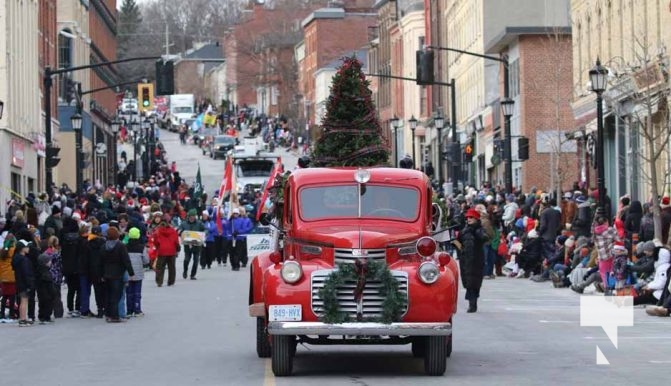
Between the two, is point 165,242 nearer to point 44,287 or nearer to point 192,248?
point 192,248

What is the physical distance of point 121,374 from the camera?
19344 mm

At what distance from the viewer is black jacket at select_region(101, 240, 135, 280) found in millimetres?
28609

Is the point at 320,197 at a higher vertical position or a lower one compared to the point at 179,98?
lower

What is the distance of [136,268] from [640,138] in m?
21.7

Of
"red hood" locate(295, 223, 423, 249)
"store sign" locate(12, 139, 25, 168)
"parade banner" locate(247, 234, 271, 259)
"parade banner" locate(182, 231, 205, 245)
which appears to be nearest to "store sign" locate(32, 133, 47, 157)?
"store sign" locate(12, 139, 25, 168)

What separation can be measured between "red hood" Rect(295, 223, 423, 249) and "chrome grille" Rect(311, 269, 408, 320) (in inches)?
20.6

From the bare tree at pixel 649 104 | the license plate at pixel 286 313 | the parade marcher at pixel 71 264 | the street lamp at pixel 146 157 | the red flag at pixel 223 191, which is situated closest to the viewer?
the license plate at pixel 286 313

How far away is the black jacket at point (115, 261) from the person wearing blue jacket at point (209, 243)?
18001 mm

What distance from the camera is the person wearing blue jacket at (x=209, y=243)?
4744 centimetres

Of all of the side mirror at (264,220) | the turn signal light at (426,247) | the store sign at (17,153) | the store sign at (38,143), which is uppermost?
the store sign at (38,143)

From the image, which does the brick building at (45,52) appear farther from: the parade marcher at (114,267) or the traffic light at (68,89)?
the parade marcher at (114,267)

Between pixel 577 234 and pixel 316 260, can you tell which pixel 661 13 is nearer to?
pixel 577 234

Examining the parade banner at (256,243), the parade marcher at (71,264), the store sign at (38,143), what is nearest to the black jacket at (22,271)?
the parade marcher at (71,264)

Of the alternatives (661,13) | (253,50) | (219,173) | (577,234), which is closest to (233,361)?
(577,234)
